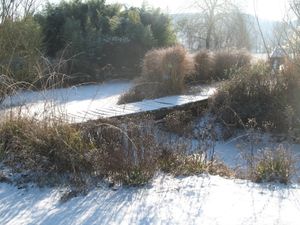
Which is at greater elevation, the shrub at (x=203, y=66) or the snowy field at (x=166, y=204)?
the shrub at (x=203, y=66)

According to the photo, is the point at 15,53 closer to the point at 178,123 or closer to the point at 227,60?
the point at 178,123

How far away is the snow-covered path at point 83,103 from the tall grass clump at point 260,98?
0.87 meters

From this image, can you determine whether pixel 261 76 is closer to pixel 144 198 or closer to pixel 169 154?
pixel 169 154

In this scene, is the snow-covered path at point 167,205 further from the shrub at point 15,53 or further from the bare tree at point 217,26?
the bare tree at point 217,26

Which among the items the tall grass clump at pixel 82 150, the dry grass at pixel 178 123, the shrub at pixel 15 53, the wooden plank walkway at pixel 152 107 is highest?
the shrub at pixel 15 53

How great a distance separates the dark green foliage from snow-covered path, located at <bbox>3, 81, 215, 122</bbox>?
3.32 ft

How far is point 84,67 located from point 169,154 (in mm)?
10340

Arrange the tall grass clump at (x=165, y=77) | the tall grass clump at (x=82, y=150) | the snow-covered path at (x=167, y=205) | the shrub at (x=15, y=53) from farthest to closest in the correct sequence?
the tall grass clump at (x=165, y=77) < the shrub at (x=15, y=53) < the tall grass clump at (x=82, y=150) < the snow-covered path at (x=167, y=205)

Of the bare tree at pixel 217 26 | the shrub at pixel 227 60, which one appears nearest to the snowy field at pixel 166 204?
the shrub at pixel 227 60

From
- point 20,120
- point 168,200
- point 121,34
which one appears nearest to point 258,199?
point 168,200

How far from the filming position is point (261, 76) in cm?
834

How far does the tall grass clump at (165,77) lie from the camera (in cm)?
1018

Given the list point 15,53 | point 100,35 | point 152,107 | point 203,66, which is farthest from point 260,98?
point 100,35

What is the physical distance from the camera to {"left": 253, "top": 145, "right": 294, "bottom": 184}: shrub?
14.0 ft
